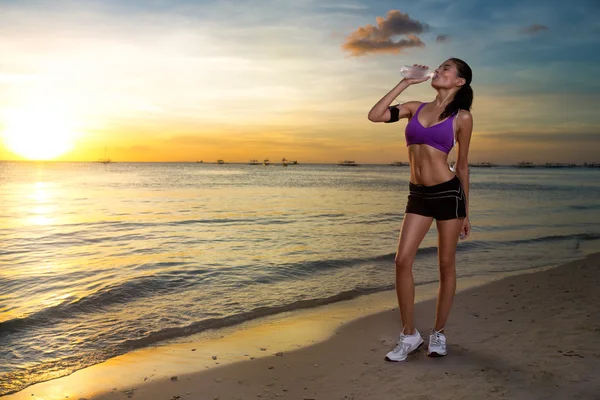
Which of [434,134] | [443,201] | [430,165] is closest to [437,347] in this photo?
[443,201]

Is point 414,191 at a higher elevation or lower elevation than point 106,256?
higher

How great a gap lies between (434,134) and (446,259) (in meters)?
1.18

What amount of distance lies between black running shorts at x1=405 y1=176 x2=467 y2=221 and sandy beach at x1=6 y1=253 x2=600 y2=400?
1.40 metres

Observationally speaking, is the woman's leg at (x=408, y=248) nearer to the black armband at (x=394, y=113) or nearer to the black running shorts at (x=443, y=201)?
the black running shorts at (x=443, y=201)

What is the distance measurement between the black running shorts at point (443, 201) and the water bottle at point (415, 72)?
3.15ft

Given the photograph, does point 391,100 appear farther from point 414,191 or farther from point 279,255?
point 279,255

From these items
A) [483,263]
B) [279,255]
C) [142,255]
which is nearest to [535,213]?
[483,263]

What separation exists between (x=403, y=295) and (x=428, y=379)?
30.1 inches

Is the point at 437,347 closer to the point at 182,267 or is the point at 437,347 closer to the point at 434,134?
the point at 434,134

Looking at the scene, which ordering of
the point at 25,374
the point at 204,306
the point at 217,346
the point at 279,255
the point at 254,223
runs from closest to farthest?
1. the point at 25,374
2. the point at 217,346
3. the point at 204,306
4. the point at 279,255
5. the point at 254,223

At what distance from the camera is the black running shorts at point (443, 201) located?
4066 millimetres

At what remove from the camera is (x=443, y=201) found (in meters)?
4.08

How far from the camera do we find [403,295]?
4324 millimetres

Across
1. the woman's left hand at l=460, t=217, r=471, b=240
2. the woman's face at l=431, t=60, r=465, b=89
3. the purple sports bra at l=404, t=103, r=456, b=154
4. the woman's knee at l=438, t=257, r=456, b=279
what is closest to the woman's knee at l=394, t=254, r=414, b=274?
the woman's knee at l=438, t=257, r=456, b=279
